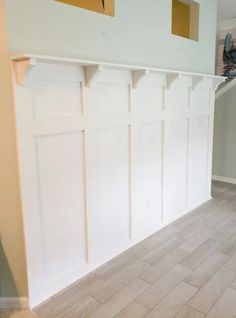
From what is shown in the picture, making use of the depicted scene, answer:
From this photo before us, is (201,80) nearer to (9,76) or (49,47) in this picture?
(49,47)

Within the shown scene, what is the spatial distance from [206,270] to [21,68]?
2.23 m

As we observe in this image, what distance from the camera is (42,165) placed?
2043mm

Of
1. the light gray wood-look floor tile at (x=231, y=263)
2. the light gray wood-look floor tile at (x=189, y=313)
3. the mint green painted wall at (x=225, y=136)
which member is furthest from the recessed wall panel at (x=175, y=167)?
the mint green painted wall at (x=225, y=136)

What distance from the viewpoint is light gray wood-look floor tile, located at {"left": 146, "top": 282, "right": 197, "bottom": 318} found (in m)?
2.02

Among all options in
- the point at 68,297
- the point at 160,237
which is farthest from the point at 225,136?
the point at 68,297

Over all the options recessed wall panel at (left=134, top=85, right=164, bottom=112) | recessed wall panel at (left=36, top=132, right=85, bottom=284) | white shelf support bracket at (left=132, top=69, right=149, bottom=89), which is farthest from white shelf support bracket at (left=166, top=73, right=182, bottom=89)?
recessed wall panel at (left=36, top=132, right=85, bottom=284)

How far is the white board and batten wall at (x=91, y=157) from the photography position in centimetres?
198

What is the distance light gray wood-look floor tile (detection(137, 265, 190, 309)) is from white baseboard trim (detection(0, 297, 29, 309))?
844 millimetres

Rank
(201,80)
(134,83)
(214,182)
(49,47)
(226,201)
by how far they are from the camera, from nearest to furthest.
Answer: (49,47)
(134,83)
(201,80)
(226,201)
(214,182)

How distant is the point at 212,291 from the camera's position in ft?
7.40

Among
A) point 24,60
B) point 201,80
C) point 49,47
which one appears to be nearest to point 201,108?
point 201,80

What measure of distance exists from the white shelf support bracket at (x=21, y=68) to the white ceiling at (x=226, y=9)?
11.2 feet

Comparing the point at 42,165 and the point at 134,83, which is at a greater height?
the point at 134,83

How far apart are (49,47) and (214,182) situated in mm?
4080
